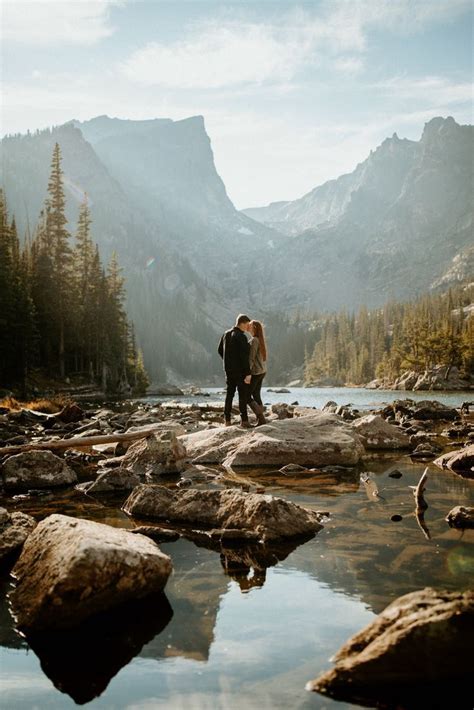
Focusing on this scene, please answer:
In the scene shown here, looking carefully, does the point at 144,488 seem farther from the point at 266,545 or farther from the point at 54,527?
the point at 54,527

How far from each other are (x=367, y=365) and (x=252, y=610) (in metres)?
141

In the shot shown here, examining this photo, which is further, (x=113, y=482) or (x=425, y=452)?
(x=425, y=452)

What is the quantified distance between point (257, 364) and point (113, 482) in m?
5.75

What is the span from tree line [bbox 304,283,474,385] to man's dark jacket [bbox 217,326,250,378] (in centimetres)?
8636

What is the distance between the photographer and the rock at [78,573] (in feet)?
15.4

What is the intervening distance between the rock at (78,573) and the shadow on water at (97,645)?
0.10m

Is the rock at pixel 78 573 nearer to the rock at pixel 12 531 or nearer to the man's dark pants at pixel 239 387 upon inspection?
the rock at pixel 12 531

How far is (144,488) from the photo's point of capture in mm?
8859

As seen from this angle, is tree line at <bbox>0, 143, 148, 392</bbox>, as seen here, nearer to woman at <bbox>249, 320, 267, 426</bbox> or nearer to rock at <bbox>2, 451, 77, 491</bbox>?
woman at <bbox>249, 320, 267, 426</bbox>

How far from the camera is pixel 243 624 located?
4.73m

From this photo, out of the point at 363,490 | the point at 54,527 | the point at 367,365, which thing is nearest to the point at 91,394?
the point at 363,490

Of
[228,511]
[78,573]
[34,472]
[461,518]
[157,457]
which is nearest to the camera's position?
[78,573]

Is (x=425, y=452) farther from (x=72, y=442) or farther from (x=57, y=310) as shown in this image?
(x=57, y=310)

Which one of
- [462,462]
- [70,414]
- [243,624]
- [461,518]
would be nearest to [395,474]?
[462,462]
